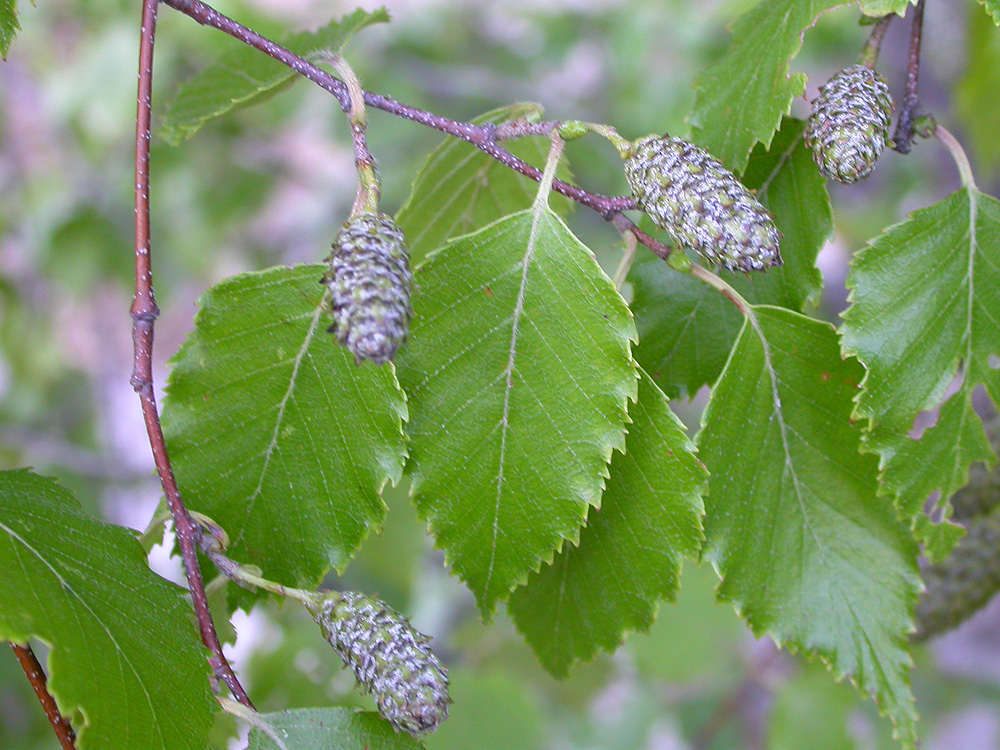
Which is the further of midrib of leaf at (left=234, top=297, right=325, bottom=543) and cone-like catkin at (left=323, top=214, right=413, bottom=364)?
midrib of leaf at (left=234, top=297, right=325, bottom=543)

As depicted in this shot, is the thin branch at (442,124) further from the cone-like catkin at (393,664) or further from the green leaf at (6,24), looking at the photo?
the cone-like catkin at (393,664)

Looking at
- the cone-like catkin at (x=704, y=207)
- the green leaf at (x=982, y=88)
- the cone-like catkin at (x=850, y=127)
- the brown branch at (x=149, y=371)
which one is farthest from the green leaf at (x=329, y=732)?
the green leaf at (x=982, y=88)

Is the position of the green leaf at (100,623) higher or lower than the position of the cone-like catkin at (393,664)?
higher

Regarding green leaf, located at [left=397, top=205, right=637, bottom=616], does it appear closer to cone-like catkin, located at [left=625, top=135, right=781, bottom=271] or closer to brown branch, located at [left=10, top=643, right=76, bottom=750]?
cone-like catkin, located at [left=625, top=135, right=781, bottom=271]

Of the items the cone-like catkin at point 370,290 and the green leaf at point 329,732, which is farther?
the green leaf at point 329,732

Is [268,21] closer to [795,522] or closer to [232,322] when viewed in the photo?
[232,322]

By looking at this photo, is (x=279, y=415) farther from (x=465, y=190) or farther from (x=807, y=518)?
(x=807, y=518)

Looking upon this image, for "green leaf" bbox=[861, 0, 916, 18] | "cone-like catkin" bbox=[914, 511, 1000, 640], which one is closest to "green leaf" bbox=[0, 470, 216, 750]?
"green leaf" bbox=[861, 0, 916, 18]
